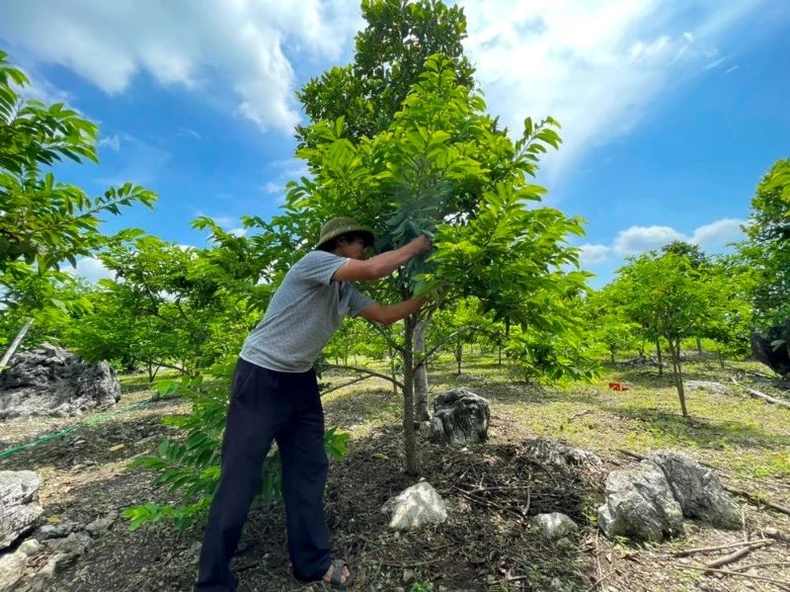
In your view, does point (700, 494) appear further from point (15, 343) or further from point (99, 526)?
point (15, 343)

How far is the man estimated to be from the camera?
2494 mm

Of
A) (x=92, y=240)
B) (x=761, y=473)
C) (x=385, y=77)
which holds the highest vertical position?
(x=385, y=77)

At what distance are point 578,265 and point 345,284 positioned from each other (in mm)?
1778

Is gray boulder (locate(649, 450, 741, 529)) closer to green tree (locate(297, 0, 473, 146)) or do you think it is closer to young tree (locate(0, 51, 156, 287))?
young tree (locate(0, 51, 156, 287))

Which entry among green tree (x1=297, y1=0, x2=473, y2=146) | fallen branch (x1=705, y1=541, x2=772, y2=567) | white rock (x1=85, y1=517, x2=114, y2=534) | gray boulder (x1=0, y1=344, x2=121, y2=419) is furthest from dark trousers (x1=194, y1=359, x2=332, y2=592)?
gray boulder (x1=0, y1=344, x2=121, y2=419)

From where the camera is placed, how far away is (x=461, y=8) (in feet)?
26.5

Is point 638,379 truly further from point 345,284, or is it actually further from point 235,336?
point 345,284

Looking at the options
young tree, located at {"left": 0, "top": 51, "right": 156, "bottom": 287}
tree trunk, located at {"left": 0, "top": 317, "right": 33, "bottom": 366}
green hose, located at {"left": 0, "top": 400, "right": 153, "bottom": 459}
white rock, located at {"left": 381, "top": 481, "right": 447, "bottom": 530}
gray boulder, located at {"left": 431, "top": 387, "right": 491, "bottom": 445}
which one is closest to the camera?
young tree, located at {"left": 0, "top": 51, "right": 156, "bottom": 287}

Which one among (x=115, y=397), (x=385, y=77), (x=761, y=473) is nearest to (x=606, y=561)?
(x=761, y=473)

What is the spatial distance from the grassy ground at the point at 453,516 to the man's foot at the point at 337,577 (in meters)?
0.10

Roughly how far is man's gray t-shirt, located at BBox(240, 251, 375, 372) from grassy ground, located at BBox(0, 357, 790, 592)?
1610 millimetres

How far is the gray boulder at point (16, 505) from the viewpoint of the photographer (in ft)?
11.9

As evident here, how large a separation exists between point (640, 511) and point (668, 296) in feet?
25.3

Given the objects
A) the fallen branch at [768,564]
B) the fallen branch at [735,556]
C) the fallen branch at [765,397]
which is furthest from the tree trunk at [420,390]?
the fallen branch at [765,397]
